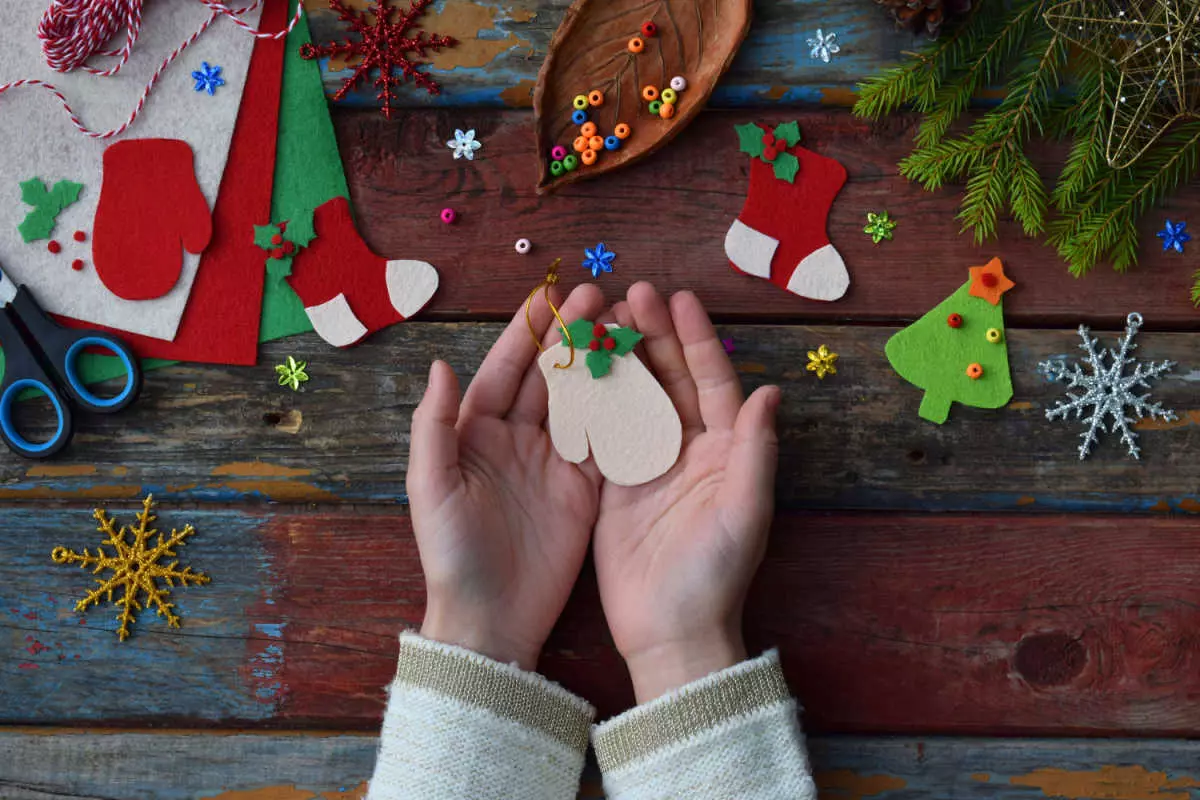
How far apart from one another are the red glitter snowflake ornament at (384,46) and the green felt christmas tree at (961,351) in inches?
26.2

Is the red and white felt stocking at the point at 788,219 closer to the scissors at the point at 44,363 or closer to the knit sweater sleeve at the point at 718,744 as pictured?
the knit sweater sleeve at the point at 718,744

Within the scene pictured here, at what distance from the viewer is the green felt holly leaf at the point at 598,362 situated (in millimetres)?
1030

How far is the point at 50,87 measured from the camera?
1.10 meters

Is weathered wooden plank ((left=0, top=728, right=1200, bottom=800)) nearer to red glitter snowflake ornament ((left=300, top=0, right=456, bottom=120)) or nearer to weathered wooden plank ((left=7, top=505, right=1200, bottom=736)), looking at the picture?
weathered wooden plank ((left=7, top=505, right=1200, bottom=736))

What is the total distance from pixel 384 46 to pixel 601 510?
0.62 m

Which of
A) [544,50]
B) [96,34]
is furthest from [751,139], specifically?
[96,34]

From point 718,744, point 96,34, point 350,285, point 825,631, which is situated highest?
point 96,34

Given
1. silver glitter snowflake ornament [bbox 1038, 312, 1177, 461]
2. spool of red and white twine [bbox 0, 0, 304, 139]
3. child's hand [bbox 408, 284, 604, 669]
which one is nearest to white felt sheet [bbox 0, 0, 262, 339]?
spool of red and white twine [bbox 0, 0, 304, 139]

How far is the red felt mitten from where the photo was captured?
1099mm

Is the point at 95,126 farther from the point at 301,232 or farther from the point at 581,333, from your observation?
the point at 581,333

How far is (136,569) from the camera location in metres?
1.10

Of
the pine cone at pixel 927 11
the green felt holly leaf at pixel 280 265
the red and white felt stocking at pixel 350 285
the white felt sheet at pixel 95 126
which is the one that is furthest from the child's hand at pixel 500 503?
the pine cone at pixel 927 11

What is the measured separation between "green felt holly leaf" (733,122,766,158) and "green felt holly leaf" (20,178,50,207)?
0.85 meters

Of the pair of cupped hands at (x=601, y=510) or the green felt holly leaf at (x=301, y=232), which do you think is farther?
the green felt holly leaf at (x=301, y=232)
